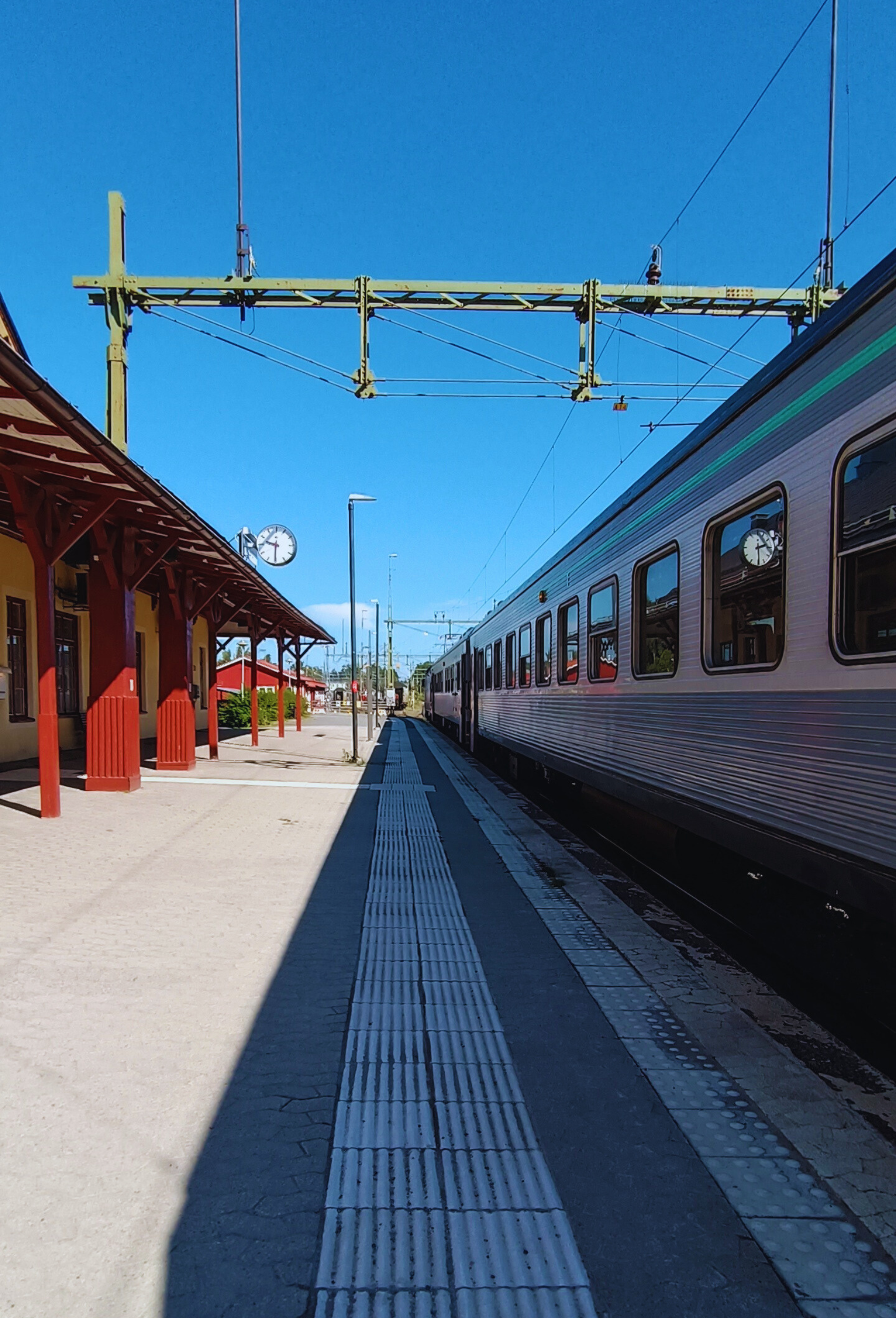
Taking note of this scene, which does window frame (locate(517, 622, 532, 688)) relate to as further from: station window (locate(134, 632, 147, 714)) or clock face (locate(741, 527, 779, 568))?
station window (locate(134, 632, 147, 714))

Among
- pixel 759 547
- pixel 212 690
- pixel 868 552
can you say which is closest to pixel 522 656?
pixel 759 547

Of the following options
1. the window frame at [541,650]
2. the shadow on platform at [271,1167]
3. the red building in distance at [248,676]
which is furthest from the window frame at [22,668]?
the red building in distance at [248,676]

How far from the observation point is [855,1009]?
3775mm

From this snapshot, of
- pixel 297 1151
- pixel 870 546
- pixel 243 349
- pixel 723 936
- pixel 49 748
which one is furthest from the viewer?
pixel 243 349

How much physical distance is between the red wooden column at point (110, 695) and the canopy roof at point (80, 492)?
449 mm

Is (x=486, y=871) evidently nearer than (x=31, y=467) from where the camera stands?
Yes

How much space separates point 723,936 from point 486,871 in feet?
7.28

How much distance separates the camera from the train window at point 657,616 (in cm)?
520

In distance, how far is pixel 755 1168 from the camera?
2523 mm

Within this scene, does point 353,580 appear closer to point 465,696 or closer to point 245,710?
point 465,696

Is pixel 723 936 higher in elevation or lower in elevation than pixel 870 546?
lower

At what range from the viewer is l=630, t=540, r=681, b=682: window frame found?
5.09m

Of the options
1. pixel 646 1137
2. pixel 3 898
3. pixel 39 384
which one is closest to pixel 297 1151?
pixel 646 1137

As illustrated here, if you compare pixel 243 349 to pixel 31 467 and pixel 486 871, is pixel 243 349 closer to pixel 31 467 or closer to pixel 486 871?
pixel 31 467
